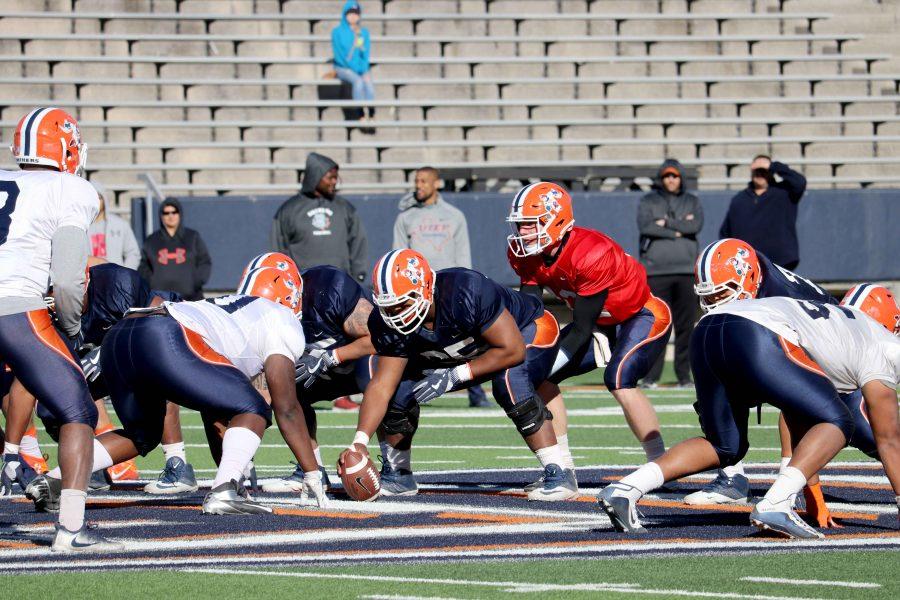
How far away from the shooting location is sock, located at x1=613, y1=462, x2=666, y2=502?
6.19 meters

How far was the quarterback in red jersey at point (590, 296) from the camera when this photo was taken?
7863mm

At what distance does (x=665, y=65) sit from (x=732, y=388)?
50.4 feet

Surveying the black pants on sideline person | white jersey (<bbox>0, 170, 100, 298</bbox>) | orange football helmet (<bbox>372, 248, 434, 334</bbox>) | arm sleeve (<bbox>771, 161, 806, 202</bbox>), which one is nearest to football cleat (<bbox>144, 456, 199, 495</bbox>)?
orange football helmet (<bbox>372, 248, 434, 334</bbox>)

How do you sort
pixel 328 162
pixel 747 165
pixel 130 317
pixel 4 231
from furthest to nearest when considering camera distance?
pixel 747 165, pixel 328 162, pixel 130 317, pixel 4 231

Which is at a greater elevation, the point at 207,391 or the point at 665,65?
the point at 665,65

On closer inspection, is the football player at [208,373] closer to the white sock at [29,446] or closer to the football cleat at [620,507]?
the white sock at [29,446]

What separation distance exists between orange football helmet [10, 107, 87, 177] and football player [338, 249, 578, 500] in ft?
5.00

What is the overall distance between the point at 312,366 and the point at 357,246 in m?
5.10

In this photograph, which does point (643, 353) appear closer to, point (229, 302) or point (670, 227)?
point (229, 302)

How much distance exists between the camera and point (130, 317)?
681cm

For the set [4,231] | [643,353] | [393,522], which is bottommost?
[393,522]

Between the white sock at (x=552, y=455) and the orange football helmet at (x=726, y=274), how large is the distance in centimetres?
121

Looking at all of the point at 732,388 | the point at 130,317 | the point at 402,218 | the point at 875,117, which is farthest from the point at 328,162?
the point at 875,117

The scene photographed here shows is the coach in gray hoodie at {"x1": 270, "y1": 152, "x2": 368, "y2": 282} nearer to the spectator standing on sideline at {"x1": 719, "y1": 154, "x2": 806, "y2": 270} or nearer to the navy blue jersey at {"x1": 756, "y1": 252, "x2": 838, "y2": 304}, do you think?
the spectator standing on sideline at {"x1": 719, "y1": 154, "x2": 806, "y2": 270}
